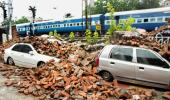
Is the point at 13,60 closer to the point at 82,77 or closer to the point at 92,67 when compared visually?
the point at 92,67

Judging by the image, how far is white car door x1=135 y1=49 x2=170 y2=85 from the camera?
10.5m

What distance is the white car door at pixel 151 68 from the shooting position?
1054cm

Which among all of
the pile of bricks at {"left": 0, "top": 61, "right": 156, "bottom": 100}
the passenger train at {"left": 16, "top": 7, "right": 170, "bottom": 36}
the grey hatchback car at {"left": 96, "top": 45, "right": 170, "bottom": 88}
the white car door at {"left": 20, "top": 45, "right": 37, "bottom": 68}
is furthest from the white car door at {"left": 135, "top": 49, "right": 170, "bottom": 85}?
the passenger train at {"left": 16, "top": 7, "right": 170, "bottom": 36}

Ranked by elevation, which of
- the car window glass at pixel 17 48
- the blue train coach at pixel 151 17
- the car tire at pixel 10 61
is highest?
the blue train coach at pixel 151 17

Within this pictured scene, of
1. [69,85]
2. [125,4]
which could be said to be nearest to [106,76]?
[69,85]

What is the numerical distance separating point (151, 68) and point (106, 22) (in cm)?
2989

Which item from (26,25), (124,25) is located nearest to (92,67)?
(124,25)

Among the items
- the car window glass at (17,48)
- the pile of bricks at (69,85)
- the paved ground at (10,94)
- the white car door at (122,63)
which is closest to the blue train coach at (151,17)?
the car window glass at (17,48)

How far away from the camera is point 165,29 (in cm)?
1739

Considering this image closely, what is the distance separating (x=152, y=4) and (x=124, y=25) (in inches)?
2855

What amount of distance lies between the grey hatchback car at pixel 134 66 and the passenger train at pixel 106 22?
11763 mm

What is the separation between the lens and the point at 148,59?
1105 cm

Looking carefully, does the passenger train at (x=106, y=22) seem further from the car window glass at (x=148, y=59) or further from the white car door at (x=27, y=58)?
the car window glass at (x=148, y=59)

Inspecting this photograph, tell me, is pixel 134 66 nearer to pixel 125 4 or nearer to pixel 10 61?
pixel 10 61
